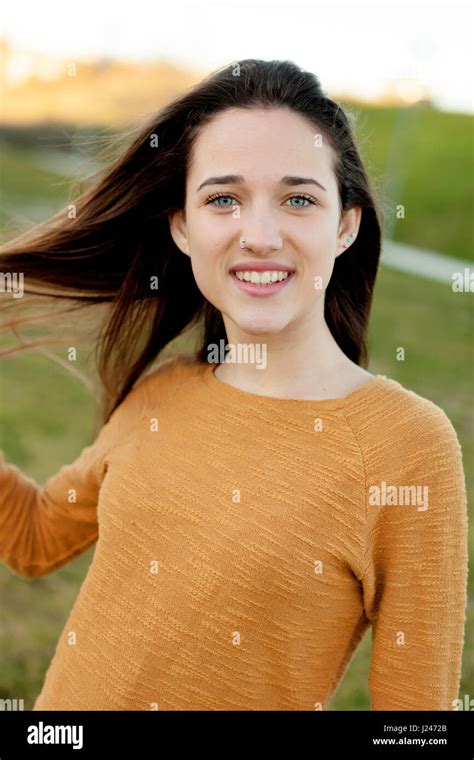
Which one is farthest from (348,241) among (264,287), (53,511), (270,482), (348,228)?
(53,511)

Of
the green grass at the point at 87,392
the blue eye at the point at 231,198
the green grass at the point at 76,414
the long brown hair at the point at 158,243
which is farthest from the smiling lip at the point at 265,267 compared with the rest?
the green grass at the point at 76,414

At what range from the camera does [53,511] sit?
2.16 m

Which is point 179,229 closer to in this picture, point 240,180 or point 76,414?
point 240,180

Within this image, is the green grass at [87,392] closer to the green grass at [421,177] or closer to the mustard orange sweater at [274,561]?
the green grass at [421,177]

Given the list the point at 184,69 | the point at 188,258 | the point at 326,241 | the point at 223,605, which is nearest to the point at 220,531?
the point at 223,605

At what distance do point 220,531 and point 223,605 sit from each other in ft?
0.41

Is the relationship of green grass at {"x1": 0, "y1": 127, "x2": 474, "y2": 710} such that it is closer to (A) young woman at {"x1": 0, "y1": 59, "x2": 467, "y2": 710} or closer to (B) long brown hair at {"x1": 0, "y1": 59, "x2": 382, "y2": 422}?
(B) long brown hair at {"x1": 0, "y1": 59, "x2": 382, "y2": 422}

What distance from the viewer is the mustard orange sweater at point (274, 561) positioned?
62.8 inches

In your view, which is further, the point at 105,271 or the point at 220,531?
the point at 105,271

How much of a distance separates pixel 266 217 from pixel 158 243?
0.54 meters

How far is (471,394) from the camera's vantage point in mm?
6875

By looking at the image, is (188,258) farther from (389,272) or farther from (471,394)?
(389,272)

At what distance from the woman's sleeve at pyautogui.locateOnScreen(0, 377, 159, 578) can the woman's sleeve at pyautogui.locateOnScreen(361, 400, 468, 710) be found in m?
0.65

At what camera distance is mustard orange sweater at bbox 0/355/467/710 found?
160 centimetres
